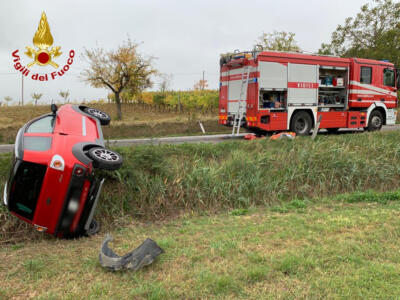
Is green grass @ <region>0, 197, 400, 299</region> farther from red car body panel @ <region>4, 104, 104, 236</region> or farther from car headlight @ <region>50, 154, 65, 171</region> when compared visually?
car headlight @ <region>50, 154, 65, 171</region>

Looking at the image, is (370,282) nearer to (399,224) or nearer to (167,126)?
(399,224)

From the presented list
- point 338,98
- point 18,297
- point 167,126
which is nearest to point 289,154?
point 18,297

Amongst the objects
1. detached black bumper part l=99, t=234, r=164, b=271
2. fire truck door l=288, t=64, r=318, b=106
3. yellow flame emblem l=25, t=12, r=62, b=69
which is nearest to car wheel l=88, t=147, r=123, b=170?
detached black bumper part l=99, t=234, r=164, b=271

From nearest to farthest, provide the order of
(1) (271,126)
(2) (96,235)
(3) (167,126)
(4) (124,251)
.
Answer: (4) (124,251), (2) (96,235), (1) (271,126), (3) (167,126)

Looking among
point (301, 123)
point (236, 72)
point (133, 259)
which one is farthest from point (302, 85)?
point (133, 259)

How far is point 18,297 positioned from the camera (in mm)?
3232

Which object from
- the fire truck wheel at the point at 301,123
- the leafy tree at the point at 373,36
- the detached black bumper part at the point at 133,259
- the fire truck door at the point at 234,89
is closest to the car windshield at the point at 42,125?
the detached black bumper part at the point at 133,259

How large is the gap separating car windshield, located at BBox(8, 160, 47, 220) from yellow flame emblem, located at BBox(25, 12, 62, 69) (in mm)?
6890

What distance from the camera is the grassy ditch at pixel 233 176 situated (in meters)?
6.13

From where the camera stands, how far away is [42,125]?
17.6 ft

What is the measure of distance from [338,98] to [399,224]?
11304 mm

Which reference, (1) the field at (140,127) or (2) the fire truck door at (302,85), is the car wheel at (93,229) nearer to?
(1) the field at (140,127)

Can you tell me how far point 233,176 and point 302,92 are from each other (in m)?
8.00

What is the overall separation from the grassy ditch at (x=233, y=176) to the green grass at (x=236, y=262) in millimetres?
845
